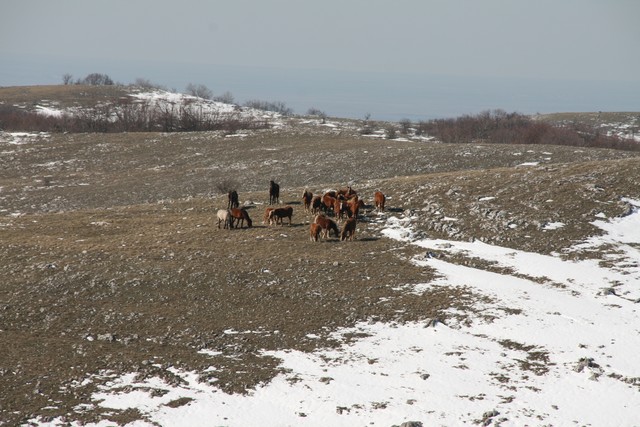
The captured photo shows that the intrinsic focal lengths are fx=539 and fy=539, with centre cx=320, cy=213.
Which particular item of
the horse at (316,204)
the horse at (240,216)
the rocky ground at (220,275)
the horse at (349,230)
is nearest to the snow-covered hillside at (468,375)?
the rocky ground at (220,275)

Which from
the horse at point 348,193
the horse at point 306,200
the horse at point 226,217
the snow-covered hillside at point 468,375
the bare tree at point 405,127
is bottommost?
the snow-covered hillside at point 468,375

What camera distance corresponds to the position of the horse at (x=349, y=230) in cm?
2517

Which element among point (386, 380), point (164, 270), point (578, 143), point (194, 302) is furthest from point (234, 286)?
point (578, 143)

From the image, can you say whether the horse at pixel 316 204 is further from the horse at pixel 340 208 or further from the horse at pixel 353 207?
the horse at pixel 353 207

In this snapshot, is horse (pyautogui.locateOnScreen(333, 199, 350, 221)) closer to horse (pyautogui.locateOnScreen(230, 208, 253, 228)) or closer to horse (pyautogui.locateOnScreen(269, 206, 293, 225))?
horse (pyautogui.locateOnScreen(269, 206, 293, 225))

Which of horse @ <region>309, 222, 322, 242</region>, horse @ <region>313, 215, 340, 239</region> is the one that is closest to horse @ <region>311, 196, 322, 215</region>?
horse @ <region>313, 215, 340, 239</region>

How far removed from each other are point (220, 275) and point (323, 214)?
841 cm

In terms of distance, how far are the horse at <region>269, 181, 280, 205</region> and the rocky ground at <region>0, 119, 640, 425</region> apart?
2.50ft

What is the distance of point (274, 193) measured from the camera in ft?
109

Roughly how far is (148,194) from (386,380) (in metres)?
37.1

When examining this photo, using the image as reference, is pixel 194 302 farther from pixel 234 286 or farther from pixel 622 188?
pixel 622 188

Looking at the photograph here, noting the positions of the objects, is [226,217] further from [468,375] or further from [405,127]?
[405,127]

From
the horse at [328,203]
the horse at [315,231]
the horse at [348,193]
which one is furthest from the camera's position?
the horse at [348,193]

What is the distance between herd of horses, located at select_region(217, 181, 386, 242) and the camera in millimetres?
25328
